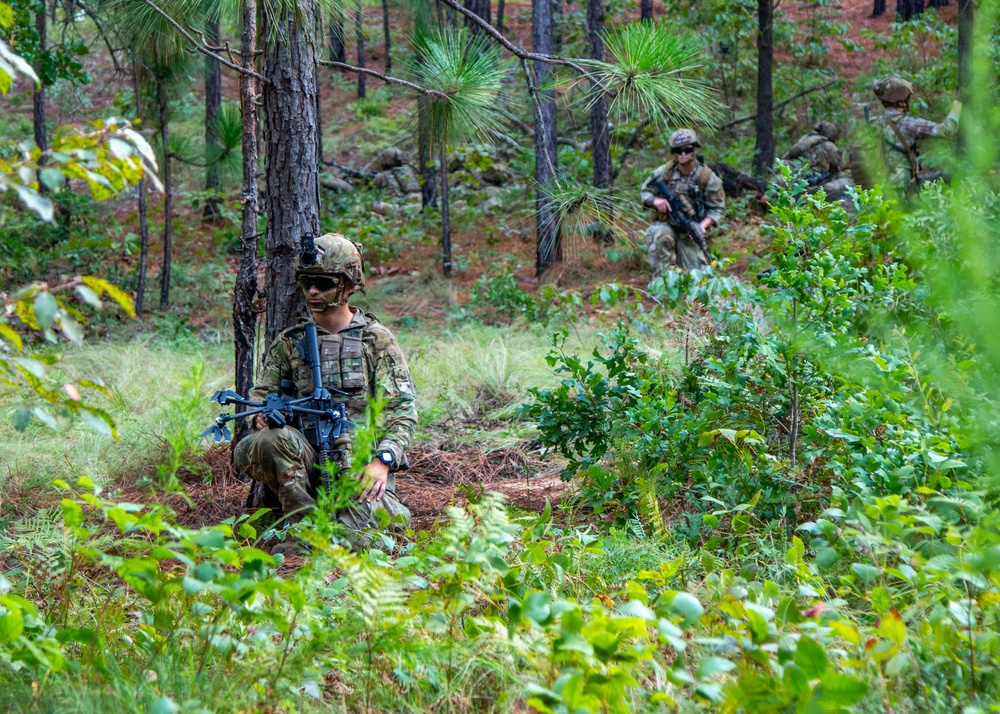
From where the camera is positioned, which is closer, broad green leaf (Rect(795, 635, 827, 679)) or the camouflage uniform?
broad green leaf (Rect(795, 635, 827, 679))

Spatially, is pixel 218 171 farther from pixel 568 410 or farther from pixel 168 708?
pixel 168 708

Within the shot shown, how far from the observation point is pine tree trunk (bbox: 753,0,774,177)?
11.9 metres

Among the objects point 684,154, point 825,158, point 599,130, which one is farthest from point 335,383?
point 599,130

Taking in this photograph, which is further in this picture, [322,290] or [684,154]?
[684,154]

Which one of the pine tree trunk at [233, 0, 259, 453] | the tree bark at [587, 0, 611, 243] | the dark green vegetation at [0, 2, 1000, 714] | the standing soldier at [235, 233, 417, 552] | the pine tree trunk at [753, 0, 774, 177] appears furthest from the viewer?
the pine tree trunk at [753, 0, 774, 177]

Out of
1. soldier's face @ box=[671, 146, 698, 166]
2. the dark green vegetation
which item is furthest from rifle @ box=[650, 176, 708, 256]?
the dark green vegetation

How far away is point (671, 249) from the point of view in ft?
27.7

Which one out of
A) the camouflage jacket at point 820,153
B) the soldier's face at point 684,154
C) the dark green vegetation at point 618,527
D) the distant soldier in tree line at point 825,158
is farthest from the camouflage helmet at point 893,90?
the dark green vegetation at point 618,527

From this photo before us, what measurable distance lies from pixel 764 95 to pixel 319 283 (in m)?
9.90

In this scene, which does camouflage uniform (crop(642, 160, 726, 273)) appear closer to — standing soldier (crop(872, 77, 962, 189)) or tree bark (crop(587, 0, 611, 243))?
standing soldier (crop(872, 77, 962, 189))

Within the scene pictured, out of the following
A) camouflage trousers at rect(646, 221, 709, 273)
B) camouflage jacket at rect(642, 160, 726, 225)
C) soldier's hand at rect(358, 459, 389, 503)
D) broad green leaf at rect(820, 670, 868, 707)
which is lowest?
soldier's hand at rect(358, 459, 389, 503)

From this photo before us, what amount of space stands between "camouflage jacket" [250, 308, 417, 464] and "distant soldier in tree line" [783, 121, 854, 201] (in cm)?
739

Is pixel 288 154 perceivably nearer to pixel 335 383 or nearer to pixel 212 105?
pixel 335 383

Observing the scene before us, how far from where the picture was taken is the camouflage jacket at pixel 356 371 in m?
4.01
